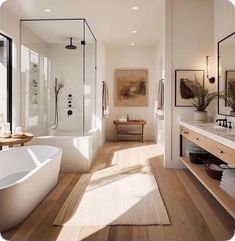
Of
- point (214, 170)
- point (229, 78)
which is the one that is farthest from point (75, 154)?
point (229, 78)

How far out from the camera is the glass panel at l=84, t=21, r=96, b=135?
5354 mm

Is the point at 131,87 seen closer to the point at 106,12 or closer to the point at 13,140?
the point at 106,12

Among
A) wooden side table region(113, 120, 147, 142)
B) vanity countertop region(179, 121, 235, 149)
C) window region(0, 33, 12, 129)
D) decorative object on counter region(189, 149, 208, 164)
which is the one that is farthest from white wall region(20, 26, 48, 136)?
vanity countertop region(179, 121, 235, 149)

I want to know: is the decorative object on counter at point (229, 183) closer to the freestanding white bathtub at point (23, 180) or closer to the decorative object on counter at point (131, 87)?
the freestanding white bathtub at point (23, 180)

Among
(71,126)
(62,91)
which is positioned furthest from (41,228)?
(62,91)

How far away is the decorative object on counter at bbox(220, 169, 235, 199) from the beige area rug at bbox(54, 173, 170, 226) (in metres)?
0.63

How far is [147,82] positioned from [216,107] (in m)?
3.40

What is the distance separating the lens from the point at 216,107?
408 centimetres

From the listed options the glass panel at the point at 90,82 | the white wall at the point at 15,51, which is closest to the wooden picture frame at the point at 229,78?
the glass panel at the point at 90,82

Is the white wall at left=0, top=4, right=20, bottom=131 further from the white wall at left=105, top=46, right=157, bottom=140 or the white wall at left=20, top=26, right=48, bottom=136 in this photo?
the white wall at left=105, top=46, right=157, bottom=140

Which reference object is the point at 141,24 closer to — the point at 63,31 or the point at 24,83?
the point at 63,31

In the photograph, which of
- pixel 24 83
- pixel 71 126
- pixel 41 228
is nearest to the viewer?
pixel 41 228

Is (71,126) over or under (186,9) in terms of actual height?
under

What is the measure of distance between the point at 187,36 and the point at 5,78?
2982 mm
